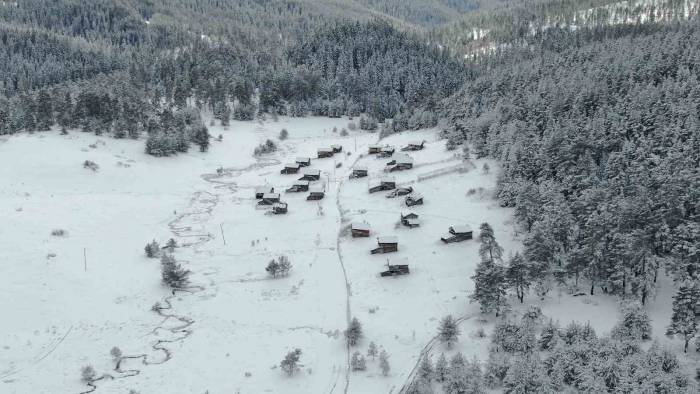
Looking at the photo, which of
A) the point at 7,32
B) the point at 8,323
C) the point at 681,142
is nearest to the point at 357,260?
the point at 8,323

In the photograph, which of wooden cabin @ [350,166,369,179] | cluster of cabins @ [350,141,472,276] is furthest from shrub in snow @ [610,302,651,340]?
wooden cabin @ [350,166,369,179]

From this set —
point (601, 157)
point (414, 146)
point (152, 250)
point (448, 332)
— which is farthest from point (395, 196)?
point (448, 332)

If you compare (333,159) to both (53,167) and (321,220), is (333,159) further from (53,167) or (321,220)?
(53,167)

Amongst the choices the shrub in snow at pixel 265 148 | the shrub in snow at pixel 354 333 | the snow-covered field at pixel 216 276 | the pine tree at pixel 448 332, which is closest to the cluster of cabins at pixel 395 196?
the snow-covered field at pixel 216 276

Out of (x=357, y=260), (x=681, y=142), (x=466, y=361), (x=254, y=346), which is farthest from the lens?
(x=681, y=142)

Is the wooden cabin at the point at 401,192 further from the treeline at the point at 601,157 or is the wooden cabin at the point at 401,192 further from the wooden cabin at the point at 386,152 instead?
the wooden cabin at the point at 386,152
